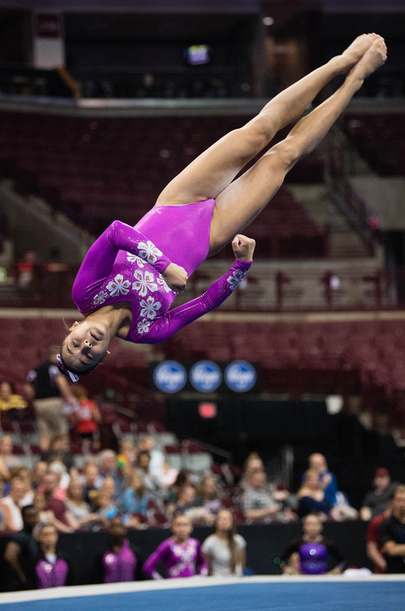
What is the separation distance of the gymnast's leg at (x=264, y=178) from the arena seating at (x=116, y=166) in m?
12.1

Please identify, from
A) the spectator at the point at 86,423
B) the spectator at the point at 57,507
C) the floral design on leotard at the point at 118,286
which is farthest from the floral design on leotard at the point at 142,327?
the spectator at the point at 86,423

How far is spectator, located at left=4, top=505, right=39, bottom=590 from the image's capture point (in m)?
7.66

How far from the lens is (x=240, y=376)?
14.0 m

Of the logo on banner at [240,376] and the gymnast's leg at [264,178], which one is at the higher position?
the gymnast's leg at [264,178]

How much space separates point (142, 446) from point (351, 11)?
1494cm

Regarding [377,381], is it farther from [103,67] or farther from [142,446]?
[103,67]

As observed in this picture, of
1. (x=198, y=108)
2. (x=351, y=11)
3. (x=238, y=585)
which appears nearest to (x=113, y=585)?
(x=238, y=585)

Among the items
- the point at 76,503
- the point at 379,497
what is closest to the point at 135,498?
the point at 76,503

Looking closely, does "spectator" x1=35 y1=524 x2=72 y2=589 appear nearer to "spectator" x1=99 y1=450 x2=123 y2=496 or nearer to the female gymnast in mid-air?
"spectator" x1=99 y1=450 x2=123 y2=496

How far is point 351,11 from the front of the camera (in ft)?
73.9

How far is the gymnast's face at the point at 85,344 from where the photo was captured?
518 cm

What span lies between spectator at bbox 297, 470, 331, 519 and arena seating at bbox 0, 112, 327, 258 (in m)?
8.48

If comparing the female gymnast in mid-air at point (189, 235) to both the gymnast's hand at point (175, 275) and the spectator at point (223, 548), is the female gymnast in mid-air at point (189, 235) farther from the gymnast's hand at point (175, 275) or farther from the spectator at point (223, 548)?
the spectator at point (223, 548)

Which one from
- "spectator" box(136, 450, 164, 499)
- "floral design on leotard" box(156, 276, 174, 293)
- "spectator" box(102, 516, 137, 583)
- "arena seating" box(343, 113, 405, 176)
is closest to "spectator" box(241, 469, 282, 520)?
"spectator" box(136, 450, 164, 499)
